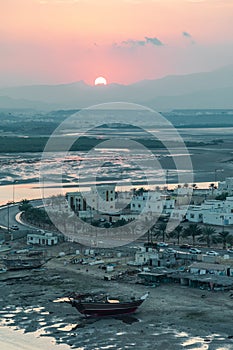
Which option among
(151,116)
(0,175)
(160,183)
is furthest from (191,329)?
(151,116)

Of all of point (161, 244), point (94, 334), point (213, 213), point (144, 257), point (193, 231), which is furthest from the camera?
point (213, 213)

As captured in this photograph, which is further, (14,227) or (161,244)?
(14,227)

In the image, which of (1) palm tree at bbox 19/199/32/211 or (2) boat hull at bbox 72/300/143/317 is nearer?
(2) boat hull at bbox 72/300/143/317

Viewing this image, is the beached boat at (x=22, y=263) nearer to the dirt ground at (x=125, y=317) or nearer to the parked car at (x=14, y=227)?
the dirt ground at (x=125, y=317)

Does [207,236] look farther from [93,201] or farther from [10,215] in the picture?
[10,215]

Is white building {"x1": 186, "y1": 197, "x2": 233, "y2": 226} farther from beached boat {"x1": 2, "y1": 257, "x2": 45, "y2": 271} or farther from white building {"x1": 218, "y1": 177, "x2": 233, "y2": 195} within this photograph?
beached boat {"x1": 2, "y1": 257, "x2": 45, "y2": 271}

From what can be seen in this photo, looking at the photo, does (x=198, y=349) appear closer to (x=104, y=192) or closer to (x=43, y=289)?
(x=43, y=289)

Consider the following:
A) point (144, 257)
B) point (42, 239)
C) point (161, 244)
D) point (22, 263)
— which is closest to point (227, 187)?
point (161, 244)

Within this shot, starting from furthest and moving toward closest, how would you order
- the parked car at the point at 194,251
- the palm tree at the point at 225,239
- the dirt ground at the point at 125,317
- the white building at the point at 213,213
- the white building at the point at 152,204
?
the white building at the point at 152,204 < the white building at the point at 213,213 < the palm tree at the point at 225,239 < the parked car at the point at 194,251 < the dirt ground at the point at 125,317

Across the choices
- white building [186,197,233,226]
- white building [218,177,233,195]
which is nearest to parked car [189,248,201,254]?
white building [186,197,233,226]

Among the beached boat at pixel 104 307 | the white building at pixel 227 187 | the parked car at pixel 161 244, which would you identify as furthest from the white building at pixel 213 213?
the beached boat at pixel 104 307

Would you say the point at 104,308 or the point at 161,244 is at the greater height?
the point at 161,244
